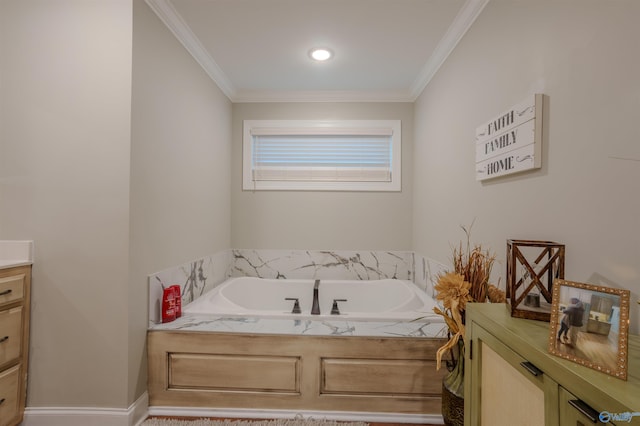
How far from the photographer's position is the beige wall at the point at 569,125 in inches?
35.4

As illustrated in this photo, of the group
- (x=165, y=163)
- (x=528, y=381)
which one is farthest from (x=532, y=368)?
(x=165, y=163)

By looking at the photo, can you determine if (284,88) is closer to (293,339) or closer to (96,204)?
(96,204)

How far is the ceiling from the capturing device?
6.01 ft

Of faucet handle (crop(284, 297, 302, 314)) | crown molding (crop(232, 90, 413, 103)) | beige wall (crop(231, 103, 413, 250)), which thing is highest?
crown molding (crop(232, 90, 413, 103))

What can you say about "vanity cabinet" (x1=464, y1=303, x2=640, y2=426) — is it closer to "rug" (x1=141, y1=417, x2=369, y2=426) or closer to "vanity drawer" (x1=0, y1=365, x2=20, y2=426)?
"rug" (x1=141, y1=417, x2=369, y2=426)

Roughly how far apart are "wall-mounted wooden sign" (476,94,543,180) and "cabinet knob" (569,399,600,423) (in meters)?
0.94

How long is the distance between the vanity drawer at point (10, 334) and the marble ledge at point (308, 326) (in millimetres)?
597

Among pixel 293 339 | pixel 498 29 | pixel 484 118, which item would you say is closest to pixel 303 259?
pixel 293 339

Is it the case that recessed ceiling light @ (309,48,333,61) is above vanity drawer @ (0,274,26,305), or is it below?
above

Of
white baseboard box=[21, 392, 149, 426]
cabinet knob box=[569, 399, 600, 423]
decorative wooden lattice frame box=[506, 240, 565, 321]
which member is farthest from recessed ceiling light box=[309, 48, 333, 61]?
white baseboard box=[21, 392, 149, 426]

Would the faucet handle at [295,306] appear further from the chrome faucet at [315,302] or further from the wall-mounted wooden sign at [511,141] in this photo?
the wall-mounted wooden sign at [511,141]

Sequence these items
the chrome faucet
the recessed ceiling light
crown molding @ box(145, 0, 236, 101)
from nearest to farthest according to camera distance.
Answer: crown molding @ box(145, 0, 236, 101) → the recessed ceiling light → the chrome faucet

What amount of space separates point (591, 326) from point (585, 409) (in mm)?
189

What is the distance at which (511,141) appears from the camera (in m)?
1.41
